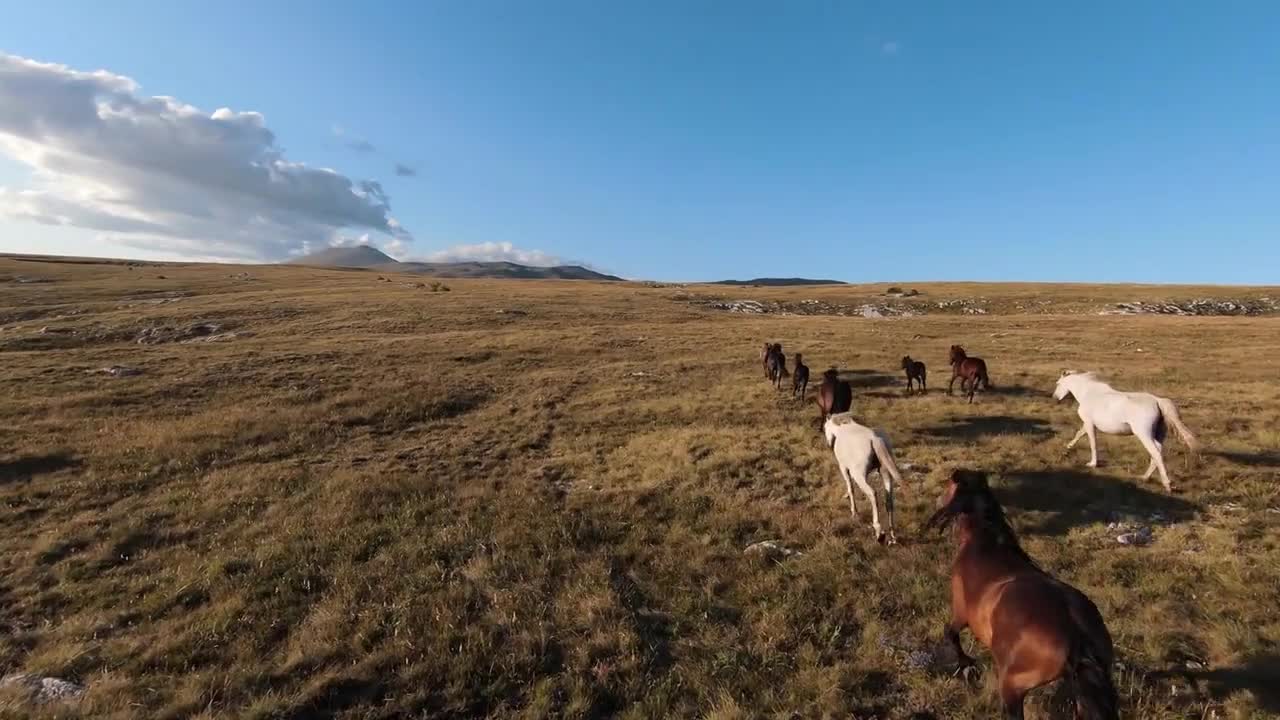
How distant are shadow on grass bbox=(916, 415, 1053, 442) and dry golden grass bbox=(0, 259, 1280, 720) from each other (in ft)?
0.41

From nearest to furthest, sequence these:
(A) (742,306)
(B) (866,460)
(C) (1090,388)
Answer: (B) (866,460), (C) (1090,388), (A) (742,306)

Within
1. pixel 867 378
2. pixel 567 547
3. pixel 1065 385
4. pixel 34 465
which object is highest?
pixel 1065 385

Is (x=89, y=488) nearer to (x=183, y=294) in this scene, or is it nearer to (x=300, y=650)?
(x=300, y=650)

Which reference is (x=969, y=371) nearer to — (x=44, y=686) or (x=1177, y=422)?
(x=1177, y=422)

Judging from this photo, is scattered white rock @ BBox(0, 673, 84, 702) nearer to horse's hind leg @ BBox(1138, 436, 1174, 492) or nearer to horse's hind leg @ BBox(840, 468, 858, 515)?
horse's hind leg @ BBox(840, 468, 858, 515)

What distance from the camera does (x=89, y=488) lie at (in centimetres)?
1392

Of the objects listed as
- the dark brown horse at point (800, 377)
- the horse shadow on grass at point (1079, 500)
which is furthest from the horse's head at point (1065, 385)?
the dark brown horse at point (800, 377)

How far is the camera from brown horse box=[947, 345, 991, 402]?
19797mm

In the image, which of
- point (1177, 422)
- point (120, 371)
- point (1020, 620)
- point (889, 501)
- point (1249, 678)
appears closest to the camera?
point (1020, 620)

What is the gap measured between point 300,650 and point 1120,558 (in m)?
11.3

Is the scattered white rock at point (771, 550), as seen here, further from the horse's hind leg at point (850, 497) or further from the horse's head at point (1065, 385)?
the horse's head at point (1065, 385)

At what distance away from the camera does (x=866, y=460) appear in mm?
10523

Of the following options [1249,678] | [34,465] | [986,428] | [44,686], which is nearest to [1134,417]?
[986,428]

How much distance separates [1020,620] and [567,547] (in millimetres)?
6933
